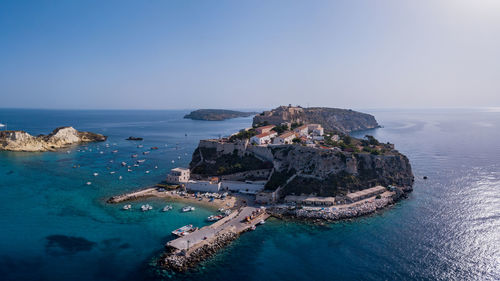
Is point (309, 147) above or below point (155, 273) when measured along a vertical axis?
above

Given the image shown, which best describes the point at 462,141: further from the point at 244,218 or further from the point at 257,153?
the point at 244,218

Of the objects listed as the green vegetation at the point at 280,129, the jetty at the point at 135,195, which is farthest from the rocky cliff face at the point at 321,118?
the jetty at the point at 135,195

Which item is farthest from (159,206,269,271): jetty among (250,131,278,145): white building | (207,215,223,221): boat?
(250,131,278,145): white building

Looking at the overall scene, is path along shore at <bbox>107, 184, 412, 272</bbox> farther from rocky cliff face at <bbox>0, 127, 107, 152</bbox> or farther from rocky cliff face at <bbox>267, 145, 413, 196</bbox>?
rocky cliff face at <bbox>0, 127, 107, 152</bbox>

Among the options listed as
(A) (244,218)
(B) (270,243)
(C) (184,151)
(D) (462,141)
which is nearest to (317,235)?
(B) (270,243)

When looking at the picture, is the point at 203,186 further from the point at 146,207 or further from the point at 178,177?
the point at 146,207

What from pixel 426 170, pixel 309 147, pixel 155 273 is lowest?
pixel 155 273
